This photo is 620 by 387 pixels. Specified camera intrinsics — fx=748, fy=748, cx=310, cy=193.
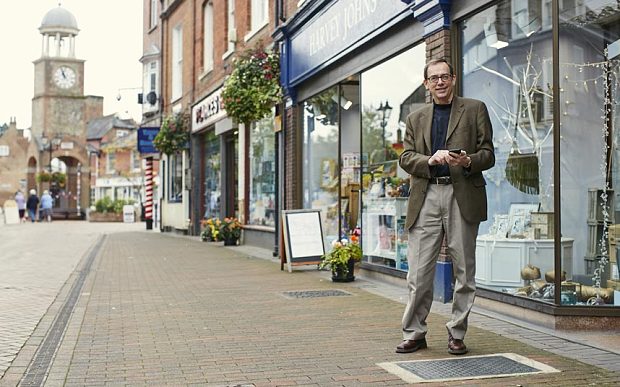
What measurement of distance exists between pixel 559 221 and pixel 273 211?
9.42 m

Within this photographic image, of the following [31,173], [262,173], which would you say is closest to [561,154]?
[262,173]

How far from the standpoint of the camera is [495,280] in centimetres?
→ 716

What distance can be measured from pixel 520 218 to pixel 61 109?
6993cm

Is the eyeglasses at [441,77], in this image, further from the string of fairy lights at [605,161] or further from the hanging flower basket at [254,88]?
the hanging flower basket at [254,88]

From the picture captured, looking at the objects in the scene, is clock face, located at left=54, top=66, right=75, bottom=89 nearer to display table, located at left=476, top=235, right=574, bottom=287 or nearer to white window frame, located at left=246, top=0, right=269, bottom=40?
white window frame, located at left=246, top=0, right=269, bottom=40

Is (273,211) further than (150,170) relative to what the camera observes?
No

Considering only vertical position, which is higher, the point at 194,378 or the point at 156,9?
the point at 156,9

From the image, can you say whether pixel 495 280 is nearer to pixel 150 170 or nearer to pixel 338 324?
pixel 338 324

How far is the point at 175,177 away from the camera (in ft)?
82.4

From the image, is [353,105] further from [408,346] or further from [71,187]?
[71,187]

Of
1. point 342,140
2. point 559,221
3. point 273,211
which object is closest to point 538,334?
point 559,221

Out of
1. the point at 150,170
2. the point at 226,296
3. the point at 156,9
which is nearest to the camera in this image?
the point at 226,296

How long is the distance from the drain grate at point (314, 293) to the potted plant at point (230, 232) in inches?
334

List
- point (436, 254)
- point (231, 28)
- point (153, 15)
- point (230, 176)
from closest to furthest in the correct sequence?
1. point (436, 254)
2. point (231, 28)
3. point (230, 176)
4. point (153, 15)
